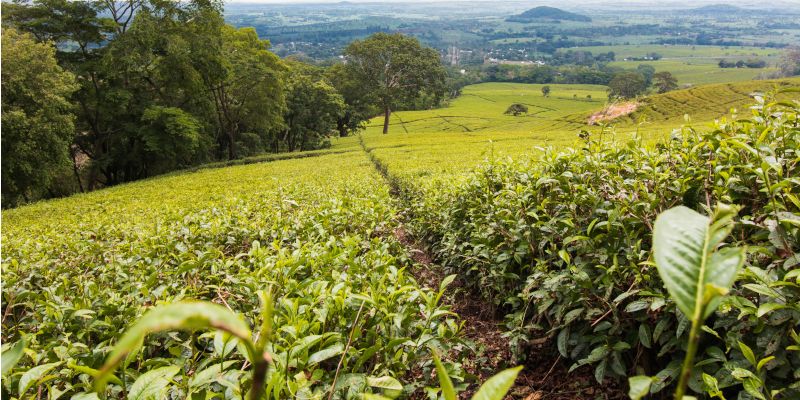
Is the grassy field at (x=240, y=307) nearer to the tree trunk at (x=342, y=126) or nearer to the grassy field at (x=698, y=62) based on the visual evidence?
the tree trunk at (x=342, y=126)

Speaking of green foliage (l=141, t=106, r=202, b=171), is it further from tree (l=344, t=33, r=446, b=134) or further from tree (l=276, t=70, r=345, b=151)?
tree (l=344, t=33, r=446, b=134)

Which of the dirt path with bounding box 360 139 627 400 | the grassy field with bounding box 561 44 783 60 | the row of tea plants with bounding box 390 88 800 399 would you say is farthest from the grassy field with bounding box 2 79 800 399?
the grassy field with bounding box 561 44 783 60

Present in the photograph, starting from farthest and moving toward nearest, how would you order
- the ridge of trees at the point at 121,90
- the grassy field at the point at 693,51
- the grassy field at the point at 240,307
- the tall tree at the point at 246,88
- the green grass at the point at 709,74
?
the grassy field at the point at 693,51
the green grass at the point at 709,74
the tall tree at the point at 246,88
the ridge of trees at the point at 121,90
the grassy field at the point at 240,307

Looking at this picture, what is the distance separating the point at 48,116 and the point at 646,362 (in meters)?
20.7

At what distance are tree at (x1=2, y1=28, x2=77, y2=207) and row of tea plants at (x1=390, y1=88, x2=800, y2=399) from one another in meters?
18.7

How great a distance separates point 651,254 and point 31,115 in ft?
68.3

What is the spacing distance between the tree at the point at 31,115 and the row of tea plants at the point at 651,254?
61.5 ft

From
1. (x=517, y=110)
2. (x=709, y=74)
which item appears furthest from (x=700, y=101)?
(x=709, y=74)

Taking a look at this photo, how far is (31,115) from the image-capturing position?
16.0 m

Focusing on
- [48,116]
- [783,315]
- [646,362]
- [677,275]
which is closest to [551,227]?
[646,362]

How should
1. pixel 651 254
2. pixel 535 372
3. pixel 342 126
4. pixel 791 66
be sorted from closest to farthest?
1. pixel 651 254
2. pixel 535 372
3. pixel 342 126
4. pixel 791 66

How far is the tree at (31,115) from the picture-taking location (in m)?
15.2

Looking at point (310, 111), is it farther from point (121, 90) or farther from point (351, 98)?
point (121, 90)

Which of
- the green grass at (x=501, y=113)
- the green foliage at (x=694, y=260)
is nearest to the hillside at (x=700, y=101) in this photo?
the green grass at (x=501, y=113)
